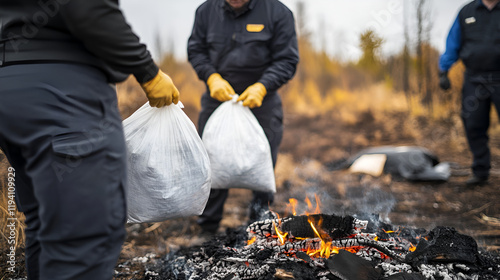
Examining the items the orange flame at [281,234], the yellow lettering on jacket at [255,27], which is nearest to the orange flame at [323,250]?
the orange flame at [281,234]

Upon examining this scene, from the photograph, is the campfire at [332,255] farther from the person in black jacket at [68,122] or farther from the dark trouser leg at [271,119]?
the person in black jacket at [68,122]

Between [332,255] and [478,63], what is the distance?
342cm

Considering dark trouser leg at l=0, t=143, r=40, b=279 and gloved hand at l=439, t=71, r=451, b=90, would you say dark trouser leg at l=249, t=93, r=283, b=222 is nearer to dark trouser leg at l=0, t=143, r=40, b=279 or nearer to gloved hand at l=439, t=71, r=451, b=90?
dark trouser leg at l=0, t=143, r=40, b=279

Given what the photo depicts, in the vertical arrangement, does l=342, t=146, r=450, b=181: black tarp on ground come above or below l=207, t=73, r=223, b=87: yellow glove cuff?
below

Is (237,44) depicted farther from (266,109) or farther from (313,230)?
(313,230)

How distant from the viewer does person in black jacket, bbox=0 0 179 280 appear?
3.97 ft

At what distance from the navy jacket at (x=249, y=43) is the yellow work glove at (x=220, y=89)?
157 millimetres

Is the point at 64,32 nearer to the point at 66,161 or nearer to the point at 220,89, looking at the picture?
the point at 66,161

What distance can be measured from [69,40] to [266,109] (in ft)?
6.07

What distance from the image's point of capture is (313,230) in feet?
7.31

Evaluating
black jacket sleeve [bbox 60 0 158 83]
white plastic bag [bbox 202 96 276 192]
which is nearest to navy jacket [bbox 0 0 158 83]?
black jacket sleeve [bbox 60 0 158 83]

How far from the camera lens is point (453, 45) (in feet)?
14.8

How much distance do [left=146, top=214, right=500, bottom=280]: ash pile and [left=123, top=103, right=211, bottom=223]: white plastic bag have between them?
A: 43 cm

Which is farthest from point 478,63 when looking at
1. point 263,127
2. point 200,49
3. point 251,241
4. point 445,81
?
point 251,241
